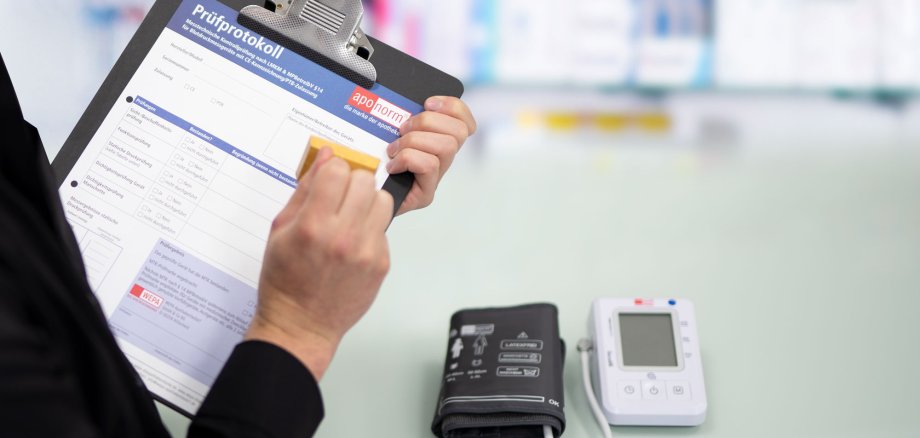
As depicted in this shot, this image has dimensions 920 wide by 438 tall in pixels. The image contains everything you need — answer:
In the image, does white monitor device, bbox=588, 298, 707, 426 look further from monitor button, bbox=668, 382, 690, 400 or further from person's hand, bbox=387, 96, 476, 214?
person's hand, bbox=387, 96, 476, 214

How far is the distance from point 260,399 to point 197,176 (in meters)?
0.29

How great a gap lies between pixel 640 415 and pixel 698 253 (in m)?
0.33

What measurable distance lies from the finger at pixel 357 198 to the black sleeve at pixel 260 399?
12cm

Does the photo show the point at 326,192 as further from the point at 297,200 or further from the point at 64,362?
the point at 64,362

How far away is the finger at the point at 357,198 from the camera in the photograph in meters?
0.71

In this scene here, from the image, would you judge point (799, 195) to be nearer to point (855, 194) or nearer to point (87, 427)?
point (855, 194)

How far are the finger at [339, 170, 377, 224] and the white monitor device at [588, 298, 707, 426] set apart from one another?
0.45 metres

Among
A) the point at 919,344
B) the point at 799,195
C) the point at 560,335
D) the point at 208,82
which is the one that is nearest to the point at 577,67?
the point at 799,195

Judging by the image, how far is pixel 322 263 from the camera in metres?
0.70

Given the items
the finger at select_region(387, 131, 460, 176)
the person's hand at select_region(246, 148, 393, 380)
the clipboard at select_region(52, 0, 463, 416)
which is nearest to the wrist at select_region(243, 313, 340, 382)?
the person's hand at select_region(246, 148, 393, 380)

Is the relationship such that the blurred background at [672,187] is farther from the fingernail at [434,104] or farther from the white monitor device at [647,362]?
the fingernail at [434,104]

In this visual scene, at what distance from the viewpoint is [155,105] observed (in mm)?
902

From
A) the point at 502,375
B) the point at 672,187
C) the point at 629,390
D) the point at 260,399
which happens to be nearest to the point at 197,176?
the point at 260,399

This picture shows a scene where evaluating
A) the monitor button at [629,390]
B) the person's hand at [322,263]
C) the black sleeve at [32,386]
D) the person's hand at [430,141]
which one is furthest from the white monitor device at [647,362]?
the black sleeve at [32,386]
